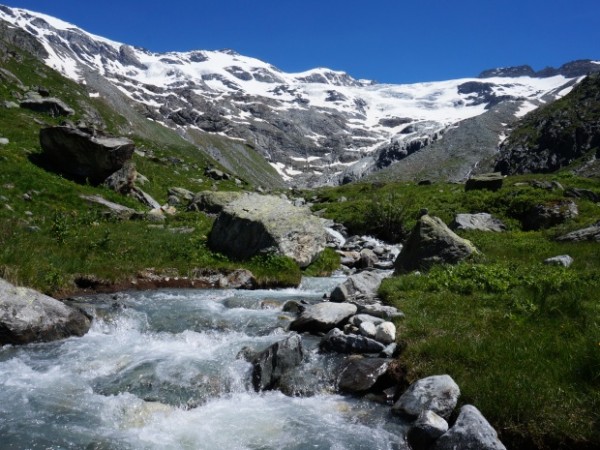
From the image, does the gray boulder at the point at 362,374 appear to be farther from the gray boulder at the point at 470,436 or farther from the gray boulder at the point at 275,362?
the gray boulder at the point at 470,436

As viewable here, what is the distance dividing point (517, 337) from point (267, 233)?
41.3 ft

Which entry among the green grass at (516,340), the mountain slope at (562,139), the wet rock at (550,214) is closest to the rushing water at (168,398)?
the green grass at (516,340)

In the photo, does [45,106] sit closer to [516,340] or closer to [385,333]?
[385,333]

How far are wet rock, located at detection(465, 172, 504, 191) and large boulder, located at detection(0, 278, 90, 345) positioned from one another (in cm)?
3424

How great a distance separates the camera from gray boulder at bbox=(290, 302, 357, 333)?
12.7 metres

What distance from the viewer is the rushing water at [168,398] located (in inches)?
305

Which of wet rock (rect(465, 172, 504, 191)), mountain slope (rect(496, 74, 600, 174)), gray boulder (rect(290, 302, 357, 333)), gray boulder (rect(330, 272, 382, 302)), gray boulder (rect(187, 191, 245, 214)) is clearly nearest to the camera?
gray boulder (rect(290, 302, 357, 333))

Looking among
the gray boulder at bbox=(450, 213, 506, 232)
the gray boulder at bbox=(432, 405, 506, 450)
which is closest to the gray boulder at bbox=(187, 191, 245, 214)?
the gray boulder at bbox=(450, 213, 506, 232)

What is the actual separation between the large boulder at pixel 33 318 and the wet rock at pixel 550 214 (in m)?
24.1

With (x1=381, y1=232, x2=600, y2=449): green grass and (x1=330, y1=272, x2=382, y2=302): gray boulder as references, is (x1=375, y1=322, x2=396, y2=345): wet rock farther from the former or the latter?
(x1=330, y1=272, x2=382, y2=302): gray boulder

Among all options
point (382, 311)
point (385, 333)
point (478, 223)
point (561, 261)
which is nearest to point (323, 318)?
point (382, 311)

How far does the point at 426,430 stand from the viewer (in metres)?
7.36

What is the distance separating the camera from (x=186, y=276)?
18.6 meters

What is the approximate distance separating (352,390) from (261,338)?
3.43m
